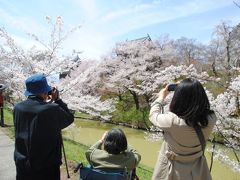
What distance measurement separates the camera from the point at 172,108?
94.9 inches

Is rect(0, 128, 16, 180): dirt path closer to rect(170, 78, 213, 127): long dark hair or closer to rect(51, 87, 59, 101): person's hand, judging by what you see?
rect(51, 87, 59, 101): person's hand

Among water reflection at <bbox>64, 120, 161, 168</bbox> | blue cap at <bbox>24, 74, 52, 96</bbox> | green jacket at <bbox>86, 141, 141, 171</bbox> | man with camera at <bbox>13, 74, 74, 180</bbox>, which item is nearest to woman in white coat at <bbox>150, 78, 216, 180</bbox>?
green jacket at <bbox>86, 141, 141, 171</bbox>

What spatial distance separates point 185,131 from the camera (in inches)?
94.5

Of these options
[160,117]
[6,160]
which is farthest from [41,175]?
[6,160]

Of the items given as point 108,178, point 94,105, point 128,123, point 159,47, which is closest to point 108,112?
point 128,123

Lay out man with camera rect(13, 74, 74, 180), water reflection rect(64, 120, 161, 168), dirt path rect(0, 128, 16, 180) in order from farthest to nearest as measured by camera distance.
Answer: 1. water reflection rect(64, 120, 161, 168)
2. dirt path rect(0, 128, 16, 180)
3. man with camera rect(13, 74, 74, 180)

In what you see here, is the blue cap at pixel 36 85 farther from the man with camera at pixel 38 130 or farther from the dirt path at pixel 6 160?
the dirt path at pixel 6 160

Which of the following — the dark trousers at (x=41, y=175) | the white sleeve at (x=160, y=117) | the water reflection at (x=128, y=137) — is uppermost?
the white sleeve at (x=160, y=117)

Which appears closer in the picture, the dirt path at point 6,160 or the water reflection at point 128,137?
the dirt path at point 6,160

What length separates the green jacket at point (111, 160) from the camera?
289 cm

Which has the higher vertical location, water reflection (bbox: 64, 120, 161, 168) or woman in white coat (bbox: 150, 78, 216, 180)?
woman in white coat (bbox: 150, 78, 216, 180)

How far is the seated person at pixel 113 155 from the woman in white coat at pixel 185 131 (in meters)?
0.43

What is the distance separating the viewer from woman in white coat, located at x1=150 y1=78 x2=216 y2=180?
2.35m

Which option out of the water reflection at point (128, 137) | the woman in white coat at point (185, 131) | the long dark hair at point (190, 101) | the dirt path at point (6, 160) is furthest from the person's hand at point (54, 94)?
the water reflection at point (128, 137)
